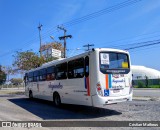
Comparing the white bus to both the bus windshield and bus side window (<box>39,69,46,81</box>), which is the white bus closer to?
the bus windshield

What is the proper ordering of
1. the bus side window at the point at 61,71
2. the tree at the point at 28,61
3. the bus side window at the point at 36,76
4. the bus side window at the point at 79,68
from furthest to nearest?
the tree at the point at 28,61
the bus side window at the point at 36,76
the bus side window at the point at 61,71
the bus side window at the point at 79,68

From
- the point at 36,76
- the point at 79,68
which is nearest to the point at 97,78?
the point at 79,68

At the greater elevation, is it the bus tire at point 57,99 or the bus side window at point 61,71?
the bus side window at point 61,71

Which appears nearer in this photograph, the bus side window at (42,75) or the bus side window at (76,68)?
the bus side window at (76,68)

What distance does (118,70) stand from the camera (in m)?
12.1

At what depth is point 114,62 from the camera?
477 inches

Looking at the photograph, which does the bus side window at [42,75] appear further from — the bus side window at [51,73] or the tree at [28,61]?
the tree at [28,61]

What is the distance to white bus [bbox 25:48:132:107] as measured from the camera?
1143cm

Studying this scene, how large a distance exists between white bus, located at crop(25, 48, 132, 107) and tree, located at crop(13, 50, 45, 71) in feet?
75.3

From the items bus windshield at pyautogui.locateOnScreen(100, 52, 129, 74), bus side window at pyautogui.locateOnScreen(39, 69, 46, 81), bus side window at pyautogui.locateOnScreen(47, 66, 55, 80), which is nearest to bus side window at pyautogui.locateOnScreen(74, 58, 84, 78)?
bus windshield at pyautogui.locateOnScreen(100, 52, 129, 74)

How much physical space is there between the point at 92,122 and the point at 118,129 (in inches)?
65.3

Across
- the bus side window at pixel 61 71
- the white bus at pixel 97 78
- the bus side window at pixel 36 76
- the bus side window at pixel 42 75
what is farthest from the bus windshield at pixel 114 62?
the bus side window at pixel 36 76

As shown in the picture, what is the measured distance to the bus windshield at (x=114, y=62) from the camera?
38.4ft

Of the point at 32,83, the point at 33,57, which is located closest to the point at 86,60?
the point at 32,83
